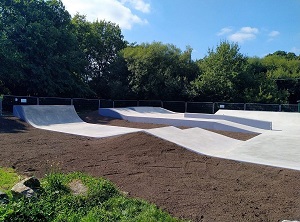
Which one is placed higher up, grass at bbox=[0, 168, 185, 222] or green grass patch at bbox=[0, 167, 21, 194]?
grass at bbox=[0, 168, 185, 222]

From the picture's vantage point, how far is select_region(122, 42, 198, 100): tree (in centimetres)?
2450

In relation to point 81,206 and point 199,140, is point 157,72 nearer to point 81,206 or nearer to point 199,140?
point 199,140

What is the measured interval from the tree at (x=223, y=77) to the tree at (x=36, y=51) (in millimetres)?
12172

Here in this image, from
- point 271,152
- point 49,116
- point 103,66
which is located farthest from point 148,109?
point 271,152

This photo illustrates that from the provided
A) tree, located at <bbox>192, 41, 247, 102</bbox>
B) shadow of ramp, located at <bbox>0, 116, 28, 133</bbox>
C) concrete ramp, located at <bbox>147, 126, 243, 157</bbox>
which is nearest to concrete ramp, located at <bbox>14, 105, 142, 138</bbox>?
shadow of ramp, located at <bbox>0, 116, 28, 133</bbox>

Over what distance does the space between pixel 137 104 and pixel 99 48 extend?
8.12 metres

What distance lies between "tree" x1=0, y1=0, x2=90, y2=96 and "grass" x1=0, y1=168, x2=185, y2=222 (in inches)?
570

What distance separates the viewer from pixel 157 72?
80.3 feet

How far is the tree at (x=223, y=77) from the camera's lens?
25328 millimetres

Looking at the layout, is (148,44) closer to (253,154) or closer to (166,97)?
(166,97)

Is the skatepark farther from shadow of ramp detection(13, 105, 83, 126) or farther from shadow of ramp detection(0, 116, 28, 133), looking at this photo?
shadow of ramp detection(0, 116, 28, 133)

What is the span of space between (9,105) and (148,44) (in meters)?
15.9

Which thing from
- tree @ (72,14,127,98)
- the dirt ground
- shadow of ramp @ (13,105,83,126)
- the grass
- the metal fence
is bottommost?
the dirt ground

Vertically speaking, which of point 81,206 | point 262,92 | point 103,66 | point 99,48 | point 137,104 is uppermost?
point 99,48
